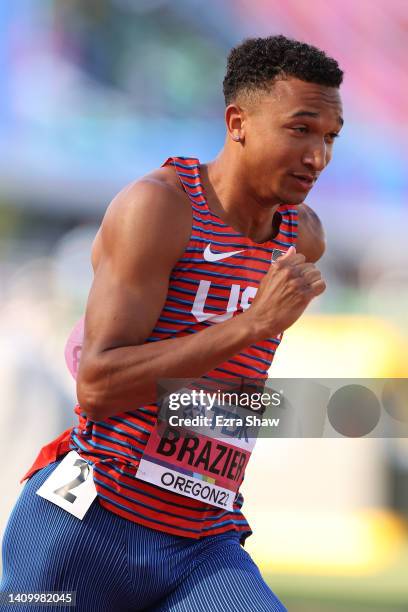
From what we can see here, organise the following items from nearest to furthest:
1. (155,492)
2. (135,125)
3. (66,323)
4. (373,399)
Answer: (155,492)
(373,399)
(66,323)
(135,125)

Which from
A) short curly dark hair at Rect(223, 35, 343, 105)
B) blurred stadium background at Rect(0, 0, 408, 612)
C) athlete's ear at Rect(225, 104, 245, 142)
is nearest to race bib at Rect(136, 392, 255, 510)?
athlete's ear at Rect(225, 104, 245, 142)

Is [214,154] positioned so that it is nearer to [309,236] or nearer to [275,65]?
[309,236]

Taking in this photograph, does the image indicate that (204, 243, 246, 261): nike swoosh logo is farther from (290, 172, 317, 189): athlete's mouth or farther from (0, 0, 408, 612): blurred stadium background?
(0, 0, 408, 612): blurred stadium background

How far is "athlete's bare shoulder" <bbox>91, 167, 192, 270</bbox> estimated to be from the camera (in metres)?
2.07

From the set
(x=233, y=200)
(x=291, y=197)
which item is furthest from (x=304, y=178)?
(x=233, y=200)

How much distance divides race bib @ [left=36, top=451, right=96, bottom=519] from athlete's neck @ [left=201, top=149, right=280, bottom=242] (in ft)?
2.02

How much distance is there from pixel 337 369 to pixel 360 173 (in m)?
2.13

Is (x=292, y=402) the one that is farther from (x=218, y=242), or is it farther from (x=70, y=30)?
(x=70, y=30)

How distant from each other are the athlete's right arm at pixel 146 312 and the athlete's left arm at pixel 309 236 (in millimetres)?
437

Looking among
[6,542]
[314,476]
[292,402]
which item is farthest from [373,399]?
[314,476]

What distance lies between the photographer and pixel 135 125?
7.28 meters

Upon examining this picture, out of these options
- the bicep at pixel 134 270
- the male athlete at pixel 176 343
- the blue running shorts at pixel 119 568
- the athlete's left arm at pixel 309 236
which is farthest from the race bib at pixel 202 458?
the athlete's left arm at pixel 309 236

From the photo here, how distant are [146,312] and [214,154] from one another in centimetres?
514

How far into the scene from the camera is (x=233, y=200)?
7.60 ft
